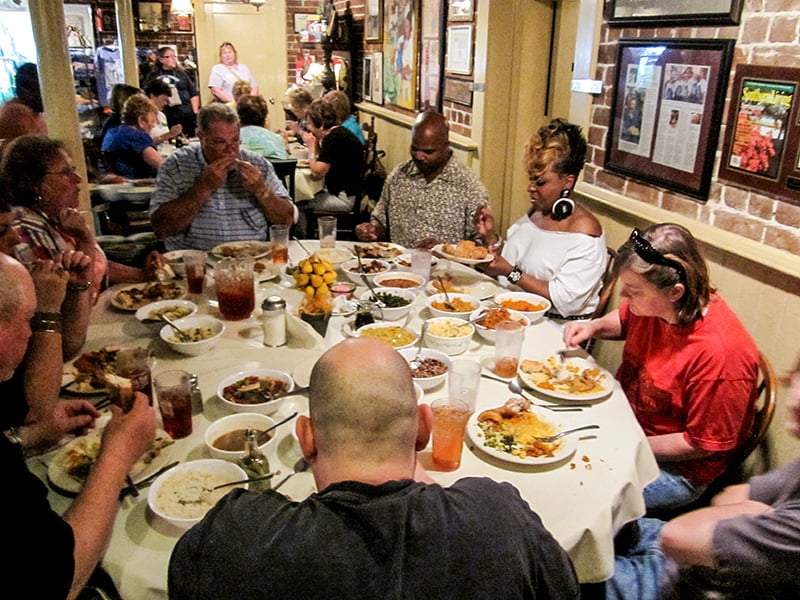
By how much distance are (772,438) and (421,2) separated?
4.62 m

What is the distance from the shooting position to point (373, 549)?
89 centimetres

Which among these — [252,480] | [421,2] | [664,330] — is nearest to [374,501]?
[252,480]

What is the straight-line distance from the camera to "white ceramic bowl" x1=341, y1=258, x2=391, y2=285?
105 inches

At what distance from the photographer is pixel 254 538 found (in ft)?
3.04

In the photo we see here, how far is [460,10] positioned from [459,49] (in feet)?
0.89

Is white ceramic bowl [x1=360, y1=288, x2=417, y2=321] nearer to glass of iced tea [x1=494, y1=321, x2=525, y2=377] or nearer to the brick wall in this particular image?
glass of iced tea [x1=494, y1=321, x2=525, y2=377]

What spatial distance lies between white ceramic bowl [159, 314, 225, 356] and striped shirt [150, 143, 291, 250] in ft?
3.42

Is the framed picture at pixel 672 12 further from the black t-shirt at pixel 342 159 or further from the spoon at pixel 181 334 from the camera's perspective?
the black t-shirt at pixel 342 159

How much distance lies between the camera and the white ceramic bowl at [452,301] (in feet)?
7.47

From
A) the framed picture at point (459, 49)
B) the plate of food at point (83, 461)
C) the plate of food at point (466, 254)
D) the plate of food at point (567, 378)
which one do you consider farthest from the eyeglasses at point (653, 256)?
the framed picture at point (459, 49)

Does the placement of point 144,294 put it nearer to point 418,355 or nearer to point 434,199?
point 418,355

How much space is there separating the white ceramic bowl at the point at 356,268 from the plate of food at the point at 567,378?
91cm

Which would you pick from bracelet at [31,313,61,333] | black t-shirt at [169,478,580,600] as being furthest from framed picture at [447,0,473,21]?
black t-shirt at [169,478,580,600]

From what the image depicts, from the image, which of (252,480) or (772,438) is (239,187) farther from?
(772,438)
